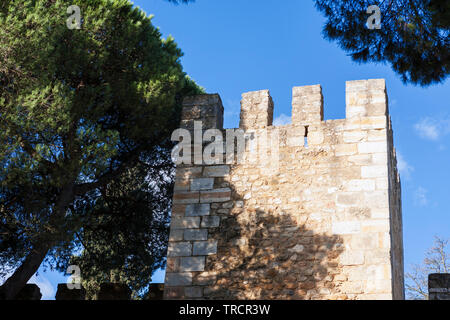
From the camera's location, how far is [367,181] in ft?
24.1

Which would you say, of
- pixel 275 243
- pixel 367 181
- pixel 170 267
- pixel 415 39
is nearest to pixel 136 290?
pixel 170 267

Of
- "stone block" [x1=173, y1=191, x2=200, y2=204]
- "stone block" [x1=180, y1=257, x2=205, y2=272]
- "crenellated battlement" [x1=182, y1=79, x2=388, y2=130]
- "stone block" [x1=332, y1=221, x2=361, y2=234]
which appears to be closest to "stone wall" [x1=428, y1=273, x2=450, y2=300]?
"stone block" [x1=332, y1=221, x2=361, y2=234]

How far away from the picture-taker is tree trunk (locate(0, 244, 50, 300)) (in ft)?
27.3

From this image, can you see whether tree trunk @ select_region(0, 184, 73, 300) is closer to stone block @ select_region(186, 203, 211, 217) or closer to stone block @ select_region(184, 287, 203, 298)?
stone block @ select_region(186, 203, 211, 217)

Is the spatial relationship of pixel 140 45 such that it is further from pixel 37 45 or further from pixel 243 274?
pixel 243 274

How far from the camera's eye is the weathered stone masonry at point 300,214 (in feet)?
23.1

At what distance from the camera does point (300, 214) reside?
292 inches

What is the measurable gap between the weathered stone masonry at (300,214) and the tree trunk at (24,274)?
2.00 m

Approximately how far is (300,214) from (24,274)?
4.01 metres

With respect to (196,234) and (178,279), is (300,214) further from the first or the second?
(178,279)

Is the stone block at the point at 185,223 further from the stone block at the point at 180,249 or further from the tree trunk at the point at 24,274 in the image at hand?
the tree trunk at the point at 24,274

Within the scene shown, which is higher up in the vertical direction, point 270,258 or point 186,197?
point 186,197

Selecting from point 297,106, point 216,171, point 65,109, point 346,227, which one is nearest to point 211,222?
point 216,171

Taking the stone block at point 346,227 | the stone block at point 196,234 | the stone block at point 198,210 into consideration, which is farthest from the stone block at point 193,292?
the stone block at point 346,227
